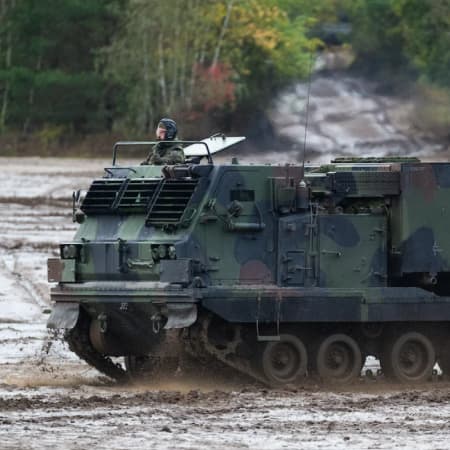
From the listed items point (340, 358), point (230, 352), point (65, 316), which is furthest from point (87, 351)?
point (340, 358)

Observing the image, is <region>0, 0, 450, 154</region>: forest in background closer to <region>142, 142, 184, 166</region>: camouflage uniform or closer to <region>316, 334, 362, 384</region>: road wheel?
<region>142, 142, 184, 166</region>: camouflage uniform

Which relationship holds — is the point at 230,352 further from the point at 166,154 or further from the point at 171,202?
the point at 166,154

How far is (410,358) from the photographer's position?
19750mm

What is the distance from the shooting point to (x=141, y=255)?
61.8ft

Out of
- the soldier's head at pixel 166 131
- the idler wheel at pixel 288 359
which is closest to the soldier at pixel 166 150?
the soldier's head at pixel 166 131

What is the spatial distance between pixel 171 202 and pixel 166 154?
118cm

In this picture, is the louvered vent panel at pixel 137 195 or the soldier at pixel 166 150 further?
the soldier at pixel 166 150

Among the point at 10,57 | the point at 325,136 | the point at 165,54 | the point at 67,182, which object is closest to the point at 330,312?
A: the point at 67,182

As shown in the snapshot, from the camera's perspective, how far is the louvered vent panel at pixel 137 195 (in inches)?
755

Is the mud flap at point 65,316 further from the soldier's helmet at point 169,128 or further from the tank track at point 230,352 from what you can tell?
the soldier's helmet at point 169,128

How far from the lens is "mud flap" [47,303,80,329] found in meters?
19.1

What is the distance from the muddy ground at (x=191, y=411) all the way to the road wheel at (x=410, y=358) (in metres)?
0.20

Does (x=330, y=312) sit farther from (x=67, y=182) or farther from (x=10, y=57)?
(x=10, y=57)

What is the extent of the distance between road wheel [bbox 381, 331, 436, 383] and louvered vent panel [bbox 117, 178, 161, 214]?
2.86 m
